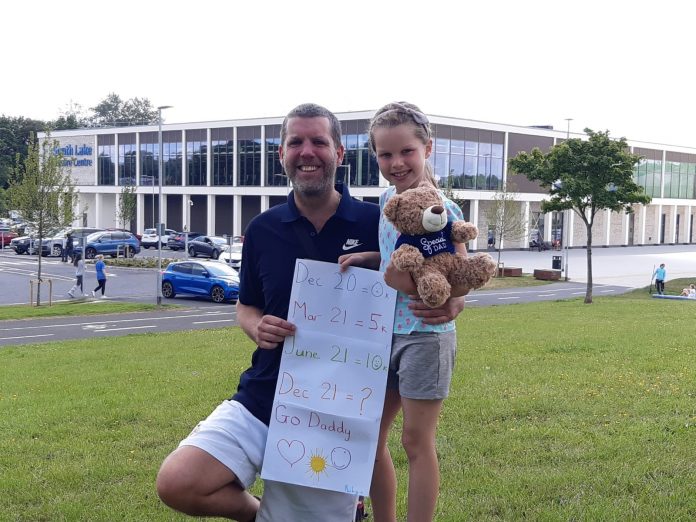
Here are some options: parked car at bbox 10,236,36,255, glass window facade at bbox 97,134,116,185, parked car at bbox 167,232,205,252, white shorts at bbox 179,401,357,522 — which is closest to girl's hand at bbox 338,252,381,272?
white shorts at bbox 179,401,357,522

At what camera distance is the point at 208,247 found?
5100 cm

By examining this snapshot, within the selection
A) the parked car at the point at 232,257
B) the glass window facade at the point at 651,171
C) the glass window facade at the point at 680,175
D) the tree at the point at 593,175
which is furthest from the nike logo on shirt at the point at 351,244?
the glass window facade at the point at 680,175

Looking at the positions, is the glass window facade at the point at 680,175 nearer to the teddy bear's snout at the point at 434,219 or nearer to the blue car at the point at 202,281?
the blue car at the point at 202,281

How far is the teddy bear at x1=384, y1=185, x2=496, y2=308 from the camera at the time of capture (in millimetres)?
2898

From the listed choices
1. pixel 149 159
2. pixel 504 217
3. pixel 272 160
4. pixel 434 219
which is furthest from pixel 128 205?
pixel 434 219

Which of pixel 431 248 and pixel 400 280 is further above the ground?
pixel 431 248

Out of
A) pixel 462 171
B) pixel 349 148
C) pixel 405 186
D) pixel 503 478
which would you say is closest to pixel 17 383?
pixel 503 478

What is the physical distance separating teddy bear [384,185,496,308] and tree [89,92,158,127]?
13205cm

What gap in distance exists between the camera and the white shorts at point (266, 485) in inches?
130

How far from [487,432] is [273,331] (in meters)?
2.90

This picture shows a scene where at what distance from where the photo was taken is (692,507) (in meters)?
4.12

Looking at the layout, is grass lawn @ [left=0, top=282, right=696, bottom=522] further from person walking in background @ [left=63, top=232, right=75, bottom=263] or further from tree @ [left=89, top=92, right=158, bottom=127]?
tree @ [left=89, top=92, right=158, bottom=127]

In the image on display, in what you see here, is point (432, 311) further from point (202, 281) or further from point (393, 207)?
point (202, 281)

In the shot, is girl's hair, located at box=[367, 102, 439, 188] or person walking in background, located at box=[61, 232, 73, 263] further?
person walking in background, located at box=[61, 232, 73, 263]
